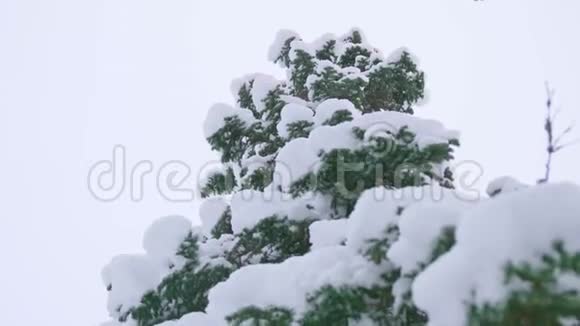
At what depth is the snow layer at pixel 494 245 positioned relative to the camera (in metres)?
2.92

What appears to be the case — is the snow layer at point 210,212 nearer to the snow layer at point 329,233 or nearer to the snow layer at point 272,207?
the snow layer at point 272,207

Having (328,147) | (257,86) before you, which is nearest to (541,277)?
(328,147)

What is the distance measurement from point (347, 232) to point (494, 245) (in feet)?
5.45

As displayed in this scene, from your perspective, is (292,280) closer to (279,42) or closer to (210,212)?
(210,212)

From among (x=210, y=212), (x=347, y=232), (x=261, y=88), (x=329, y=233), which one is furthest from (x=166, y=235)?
(x=261, y=88)

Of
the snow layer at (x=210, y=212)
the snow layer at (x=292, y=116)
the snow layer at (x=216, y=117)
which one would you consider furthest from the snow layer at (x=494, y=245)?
the snow layer at (x=216, y=117)

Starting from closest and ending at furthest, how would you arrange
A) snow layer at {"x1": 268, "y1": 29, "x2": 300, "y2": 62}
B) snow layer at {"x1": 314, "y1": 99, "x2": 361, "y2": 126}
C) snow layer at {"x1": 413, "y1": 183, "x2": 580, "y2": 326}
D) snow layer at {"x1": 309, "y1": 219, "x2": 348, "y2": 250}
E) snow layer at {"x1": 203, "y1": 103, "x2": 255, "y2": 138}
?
1. snow layer at {"x1": 413, "y1": 183, "x2": 580, "y2": 326}
2. snow layer at {"x1": 309, "y1": 219, "x2": 348, "y2": 250}
3. snow layer at {"x1": 314, "y1": 99, "x2": 361, "y2": 126}
4. snow layer at {"x1": 203, "y1": 103, "x2": 255, "y2": 138}
5. snow layer at {"x1": 268, "y1": 29, "x2": 300, "y2": 62}

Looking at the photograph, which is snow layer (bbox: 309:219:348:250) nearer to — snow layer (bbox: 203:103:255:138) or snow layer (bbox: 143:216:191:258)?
snow layer (bbox: 143:216:191:258)

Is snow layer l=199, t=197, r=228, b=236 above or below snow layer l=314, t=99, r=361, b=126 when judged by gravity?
below

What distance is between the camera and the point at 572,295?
2832 millimetres

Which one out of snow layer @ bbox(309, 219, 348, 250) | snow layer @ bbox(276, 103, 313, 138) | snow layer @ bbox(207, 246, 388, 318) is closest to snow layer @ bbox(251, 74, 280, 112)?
snow layer @ bbox(276, 103, 313, 138)

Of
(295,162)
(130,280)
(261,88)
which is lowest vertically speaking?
(130,280)

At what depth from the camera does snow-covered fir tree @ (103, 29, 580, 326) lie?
2945 mm

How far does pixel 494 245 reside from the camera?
2.94m
